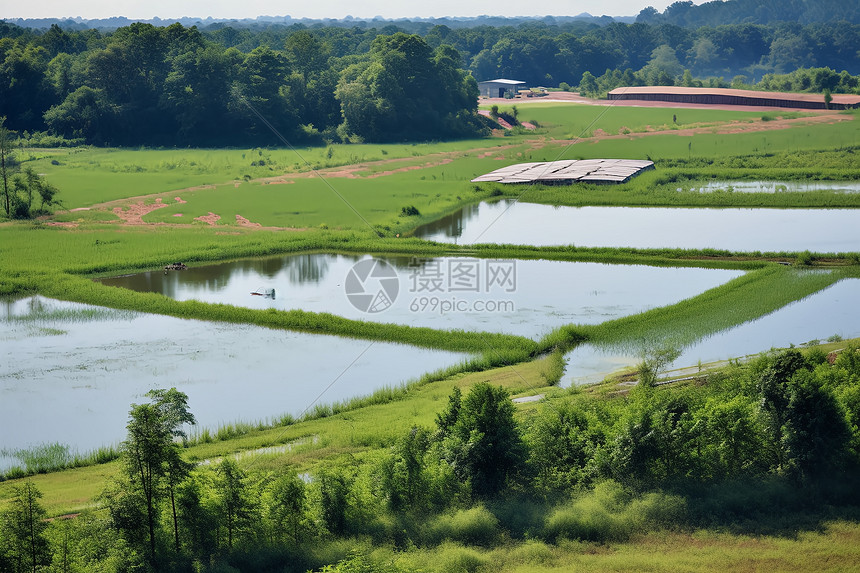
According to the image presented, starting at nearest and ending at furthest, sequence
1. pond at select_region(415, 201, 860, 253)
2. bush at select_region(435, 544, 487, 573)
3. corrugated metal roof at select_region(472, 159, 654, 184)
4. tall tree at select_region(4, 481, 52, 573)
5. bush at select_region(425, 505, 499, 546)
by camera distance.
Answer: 1. tall tree at select_region(4, 481, 52, 573)
2. bush at select_region(435, 544, 487, 573)
3. bush at select_region(425, 505, 499, 546)
4. pond at select_region(415, 201, 860, 253)
5. corrugated metal roof at select_region(472, 159, 654, 184)

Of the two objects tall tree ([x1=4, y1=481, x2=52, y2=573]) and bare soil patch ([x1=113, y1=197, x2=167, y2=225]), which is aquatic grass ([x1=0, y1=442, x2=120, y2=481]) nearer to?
tall tree ([x1=4, y1=481, x2=52, y2=573])

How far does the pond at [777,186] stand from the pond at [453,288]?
46.5 feet

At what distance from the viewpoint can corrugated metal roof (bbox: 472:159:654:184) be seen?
41750mm

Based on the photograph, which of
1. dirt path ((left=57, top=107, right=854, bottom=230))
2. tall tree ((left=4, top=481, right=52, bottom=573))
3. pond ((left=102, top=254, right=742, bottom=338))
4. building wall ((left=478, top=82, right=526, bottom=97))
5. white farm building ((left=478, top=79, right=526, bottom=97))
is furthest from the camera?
building wall ((left=478, top=82, right=526, bottom=97))

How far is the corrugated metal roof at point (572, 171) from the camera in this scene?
4175 centimetres

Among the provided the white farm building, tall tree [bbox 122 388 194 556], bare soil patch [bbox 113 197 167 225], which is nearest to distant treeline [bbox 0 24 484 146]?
bare soil patch [bbox 113 197 167 225]

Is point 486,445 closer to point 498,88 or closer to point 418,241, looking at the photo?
point 418,241

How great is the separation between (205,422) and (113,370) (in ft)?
12.8

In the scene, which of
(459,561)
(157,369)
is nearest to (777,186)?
(157,369)

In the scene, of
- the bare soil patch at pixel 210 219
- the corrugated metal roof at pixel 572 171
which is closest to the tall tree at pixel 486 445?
the bare soil patch at pixel 210 219

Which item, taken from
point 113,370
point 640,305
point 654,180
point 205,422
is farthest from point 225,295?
point 654,180

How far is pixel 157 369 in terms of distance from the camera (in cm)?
1914

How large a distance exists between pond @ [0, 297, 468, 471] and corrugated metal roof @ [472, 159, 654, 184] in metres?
22.8

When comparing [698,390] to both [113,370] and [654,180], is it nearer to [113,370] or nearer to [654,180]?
[113,370]
